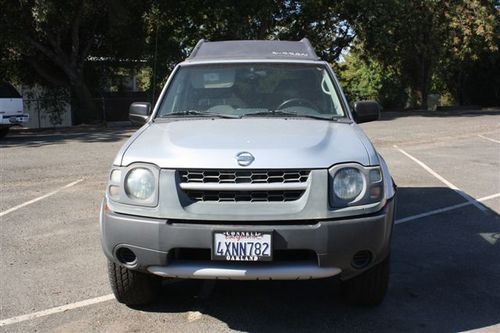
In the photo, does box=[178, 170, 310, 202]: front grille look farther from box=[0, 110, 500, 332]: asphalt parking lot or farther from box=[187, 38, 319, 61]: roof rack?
box=[187, 38, 319, 61]: roof rack

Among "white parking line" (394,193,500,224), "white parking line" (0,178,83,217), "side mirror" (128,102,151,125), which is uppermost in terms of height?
"side mirror" (128,102,151,125)

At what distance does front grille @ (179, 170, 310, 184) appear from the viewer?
371cm

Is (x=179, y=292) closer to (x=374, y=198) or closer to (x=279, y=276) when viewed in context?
(x=279, y=276)

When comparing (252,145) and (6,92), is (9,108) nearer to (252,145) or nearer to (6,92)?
(6,92)

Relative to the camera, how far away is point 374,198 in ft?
12.6

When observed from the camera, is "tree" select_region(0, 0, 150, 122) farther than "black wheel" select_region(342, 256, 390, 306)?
Yes

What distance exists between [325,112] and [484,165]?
305 inches

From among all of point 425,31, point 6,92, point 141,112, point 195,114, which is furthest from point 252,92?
point 425,31

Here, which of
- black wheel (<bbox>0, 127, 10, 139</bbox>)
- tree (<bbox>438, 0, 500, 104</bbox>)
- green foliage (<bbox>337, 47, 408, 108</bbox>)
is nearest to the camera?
black wheel (<bbox>0, 127, 10, 139</bbox>)

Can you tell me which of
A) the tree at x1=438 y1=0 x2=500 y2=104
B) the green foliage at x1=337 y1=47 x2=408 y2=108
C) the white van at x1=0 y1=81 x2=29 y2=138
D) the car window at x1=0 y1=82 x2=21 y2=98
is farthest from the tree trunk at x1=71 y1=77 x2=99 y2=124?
the tree at x1=438 y1=0 x2=500 y2=104

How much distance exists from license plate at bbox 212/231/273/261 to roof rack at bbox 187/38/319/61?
7.72 feet

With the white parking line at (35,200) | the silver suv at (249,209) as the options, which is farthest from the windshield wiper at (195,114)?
the white parking line at (35,200)

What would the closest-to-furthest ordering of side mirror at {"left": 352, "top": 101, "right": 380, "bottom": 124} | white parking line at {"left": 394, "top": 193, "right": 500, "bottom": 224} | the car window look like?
side mirror at {"left": 352, "top": 101, "right": 380, "bottom": 124}
white parking line at {"left": 394, "top": 193, "right": 500, "bottom": 224}
the car window

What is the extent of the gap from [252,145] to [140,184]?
2.56ft
